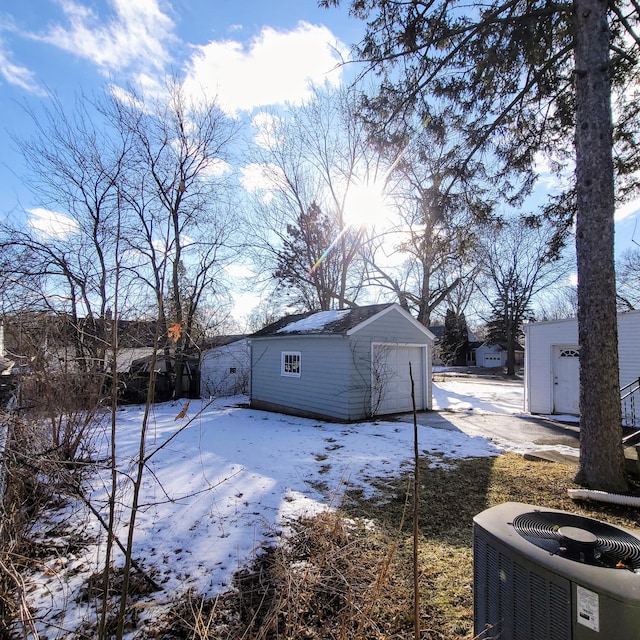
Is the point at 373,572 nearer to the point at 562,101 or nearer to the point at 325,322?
the point at 562,101

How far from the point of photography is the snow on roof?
11684 millimetres

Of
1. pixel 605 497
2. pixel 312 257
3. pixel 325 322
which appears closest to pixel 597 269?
pixel 605 497

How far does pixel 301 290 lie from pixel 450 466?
54.9 feet

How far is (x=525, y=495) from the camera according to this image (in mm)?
4527

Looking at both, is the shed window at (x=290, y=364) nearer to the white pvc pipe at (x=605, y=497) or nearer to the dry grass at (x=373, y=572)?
the dry grass at (x=373, y=572)

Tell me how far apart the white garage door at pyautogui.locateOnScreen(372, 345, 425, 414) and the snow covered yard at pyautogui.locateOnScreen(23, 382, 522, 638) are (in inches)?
52.4

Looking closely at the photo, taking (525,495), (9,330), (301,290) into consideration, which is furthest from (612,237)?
(301,290)

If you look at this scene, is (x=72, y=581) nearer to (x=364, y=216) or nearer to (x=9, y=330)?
(x=9, y=330)

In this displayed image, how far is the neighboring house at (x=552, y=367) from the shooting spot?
35.2ft

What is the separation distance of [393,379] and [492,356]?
37.9m

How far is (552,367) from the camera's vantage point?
11141 mm

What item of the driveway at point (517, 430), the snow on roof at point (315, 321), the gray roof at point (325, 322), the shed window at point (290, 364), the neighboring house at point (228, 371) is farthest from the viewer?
the neighboring house at point (228, 371)

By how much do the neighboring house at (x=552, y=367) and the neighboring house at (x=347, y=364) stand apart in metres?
2.99

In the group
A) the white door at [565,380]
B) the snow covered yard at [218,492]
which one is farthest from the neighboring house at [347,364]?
the white door at [565,380]
